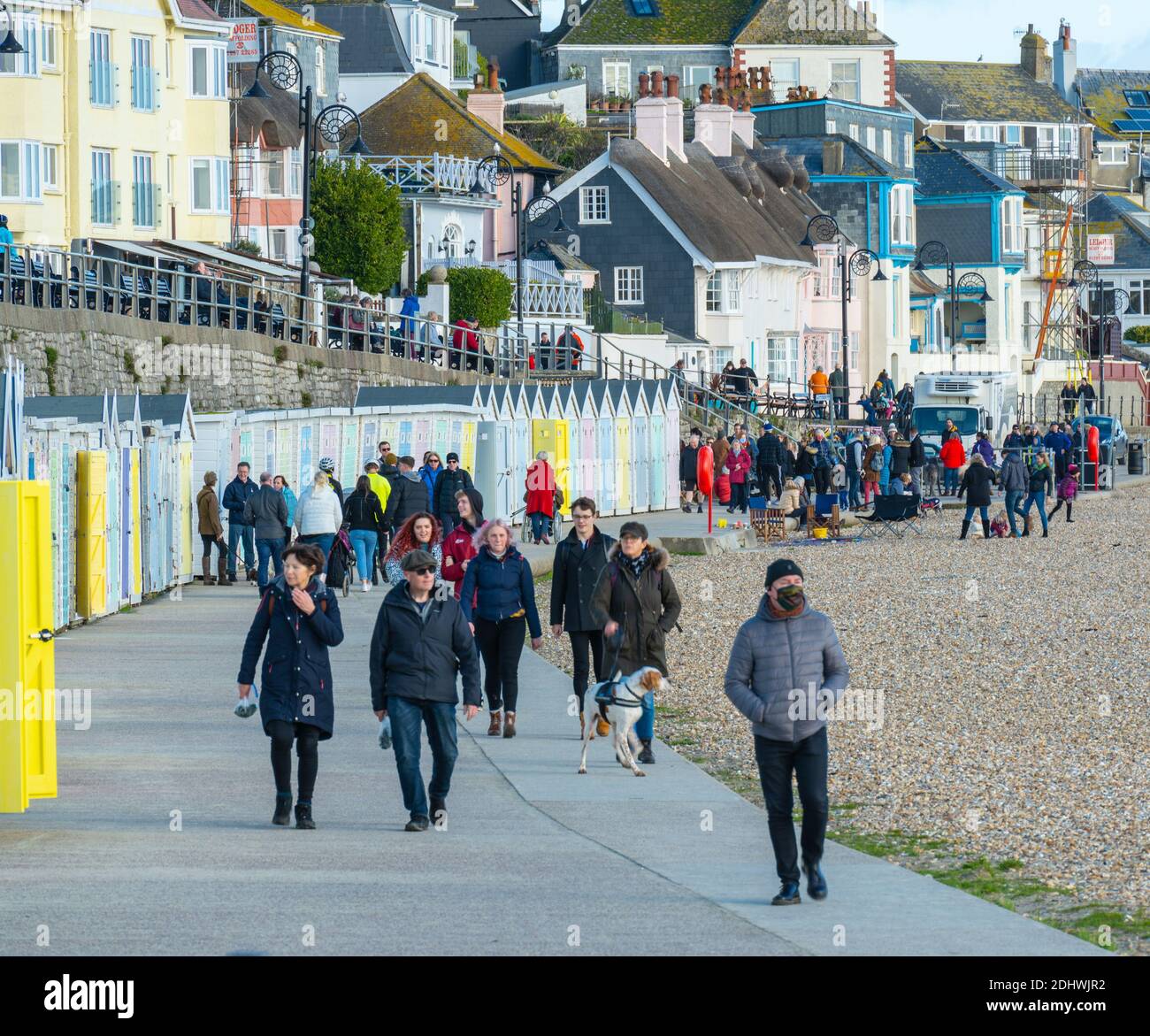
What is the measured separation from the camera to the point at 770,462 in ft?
143

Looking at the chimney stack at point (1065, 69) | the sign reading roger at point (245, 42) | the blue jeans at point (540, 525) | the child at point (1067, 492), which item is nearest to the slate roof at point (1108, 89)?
the chimney stack at point (1065, 69)

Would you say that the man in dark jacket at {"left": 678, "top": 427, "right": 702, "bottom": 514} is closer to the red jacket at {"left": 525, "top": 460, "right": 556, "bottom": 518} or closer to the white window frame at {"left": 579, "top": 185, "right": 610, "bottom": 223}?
the red jacket at {"left": 525, "top": 460, "right": 556, "bottom": 518}

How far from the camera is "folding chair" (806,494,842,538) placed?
39.6 m

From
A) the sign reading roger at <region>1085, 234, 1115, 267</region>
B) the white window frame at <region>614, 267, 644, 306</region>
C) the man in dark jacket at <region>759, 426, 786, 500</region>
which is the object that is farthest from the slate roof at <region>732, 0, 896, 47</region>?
the man in dark jacket at <region>759, 426, 786, 500</region>

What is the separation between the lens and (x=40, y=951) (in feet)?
28.9

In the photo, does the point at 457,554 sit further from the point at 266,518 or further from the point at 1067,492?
the point at 1067,492

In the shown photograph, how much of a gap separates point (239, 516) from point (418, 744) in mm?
14011

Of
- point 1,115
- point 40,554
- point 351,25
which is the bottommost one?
point 40,554

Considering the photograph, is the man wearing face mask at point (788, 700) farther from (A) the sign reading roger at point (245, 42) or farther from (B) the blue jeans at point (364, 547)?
(A) the sign reading roger at point (245, 42)

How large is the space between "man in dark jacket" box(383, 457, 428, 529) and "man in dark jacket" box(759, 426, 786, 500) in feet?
62.5

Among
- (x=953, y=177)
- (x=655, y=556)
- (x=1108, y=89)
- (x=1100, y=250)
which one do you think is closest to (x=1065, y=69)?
(x=1108, y=89)
